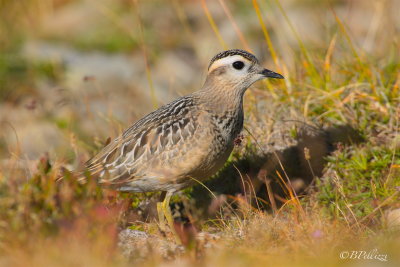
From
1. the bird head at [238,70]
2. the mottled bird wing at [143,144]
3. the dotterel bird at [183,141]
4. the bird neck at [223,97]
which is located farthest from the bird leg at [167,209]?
the bird head at [238,70]

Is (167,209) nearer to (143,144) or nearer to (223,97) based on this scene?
(143,144)

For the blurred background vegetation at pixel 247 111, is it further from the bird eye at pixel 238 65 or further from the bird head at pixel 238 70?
the bird eye at pixel 238 65

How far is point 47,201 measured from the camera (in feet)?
17.4

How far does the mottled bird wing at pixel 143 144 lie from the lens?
6609 millimetres

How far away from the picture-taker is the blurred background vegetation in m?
5.73

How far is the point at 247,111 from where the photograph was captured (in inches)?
341

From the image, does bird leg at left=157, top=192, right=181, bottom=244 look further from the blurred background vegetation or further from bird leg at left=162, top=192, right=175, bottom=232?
Answer: the blurred background vegetation

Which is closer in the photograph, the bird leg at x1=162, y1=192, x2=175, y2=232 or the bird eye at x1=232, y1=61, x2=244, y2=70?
the bird leg at x1=162, y1=192, x2=175, y2=232

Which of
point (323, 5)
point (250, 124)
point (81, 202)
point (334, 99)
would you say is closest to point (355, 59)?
point (334, 99)

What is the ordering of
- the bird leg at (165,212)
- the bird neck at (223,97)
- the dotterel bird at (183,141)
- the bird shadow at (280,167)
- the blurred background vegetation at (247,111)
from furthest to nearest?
1. the bird shadow at (280,167)
2. the bird neck at (223,97)
3. the bird leg at (165,212)
4. the dotterel bird at (183,141)
5. the blurred background vegetation at (247,111)

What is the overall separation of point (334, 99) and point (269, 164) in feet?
4.10

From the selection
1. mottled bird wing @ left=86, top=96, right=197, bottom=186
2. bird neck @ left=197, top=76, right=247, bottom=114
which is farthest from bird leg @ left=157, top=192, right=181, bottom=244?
bird neck @ left=197, top=76, right=247, bottom=114

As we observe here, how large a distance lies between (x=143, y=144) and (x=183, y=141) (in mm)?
444

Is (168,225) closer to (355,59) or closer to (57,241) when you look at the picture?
(57,241)
